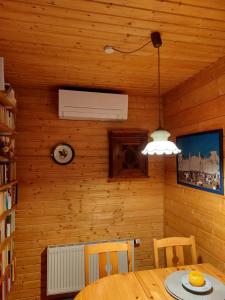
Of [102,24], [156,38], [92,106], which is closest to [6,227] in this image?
[92,106]

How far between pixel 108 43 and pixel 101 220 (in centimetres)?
217

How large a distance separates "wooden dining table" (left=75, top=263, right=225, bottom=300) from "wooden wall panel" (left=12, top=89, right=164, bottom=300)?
128 centimetres

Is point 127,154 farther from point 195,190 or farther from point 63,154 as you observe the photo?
point 195,190

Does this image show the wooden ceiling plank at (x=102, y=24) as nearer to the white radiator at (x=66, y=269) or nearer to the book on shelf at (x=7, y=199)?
the book on shelf at (x=7, y=199)

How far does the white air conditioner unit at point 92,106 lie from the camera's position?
8.91 ft

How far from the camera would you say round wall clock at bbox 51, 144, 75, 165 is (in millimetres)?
2896

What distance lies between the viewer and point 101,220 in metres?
3.04

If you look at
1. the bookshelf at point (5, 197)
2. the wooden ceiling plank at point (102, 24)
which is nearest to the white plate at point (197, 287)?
the bookshelf at point (5, 197)

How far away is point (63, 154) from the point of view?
2.92 m

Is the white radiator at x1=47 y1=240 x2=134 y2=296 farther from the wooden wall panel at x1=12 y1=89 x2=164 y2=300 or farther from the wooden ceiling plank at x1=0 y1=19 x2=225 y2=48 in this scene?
the wooden ceiling plank at x1=0 y1=19 x2=225 y2=48

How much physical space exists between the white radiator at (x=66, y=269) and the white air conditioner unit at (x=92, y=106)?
1.64m

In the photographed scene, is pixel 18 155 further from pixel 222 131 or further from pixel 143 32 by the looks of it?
pixel 222 131

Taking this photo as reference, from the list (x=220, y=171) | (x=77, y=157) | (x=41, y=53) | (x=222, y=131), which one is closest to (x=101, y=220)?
(x=77, y=157)

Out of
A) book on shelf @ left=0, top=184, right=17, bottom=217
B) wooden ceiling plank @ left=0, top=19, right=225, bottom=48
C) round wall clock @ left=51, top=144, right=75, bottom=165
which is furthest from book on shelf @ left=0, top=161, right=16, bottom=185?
wooden ceiling plank @ left=0, top=19, right=225, bottom=48
